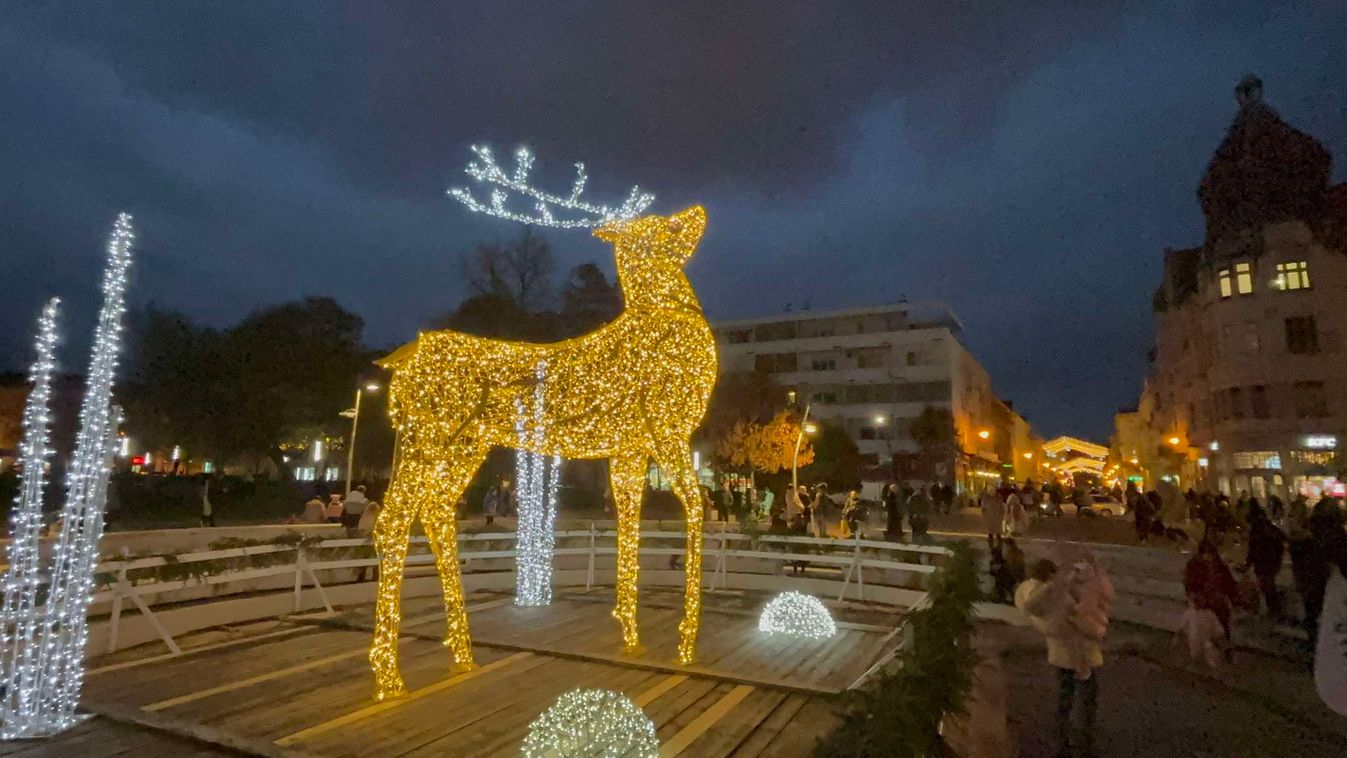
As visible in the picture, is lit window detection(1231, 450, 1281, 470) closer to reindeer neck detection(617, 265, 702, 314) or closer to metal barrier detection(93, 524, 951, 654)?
metal barrier detection(93, 524, 951, 654)

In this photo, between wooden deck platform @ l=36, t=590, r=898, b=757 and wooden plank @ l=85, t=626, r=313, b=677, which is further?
wooden plank @ l=85, t=626, r=313, b=677

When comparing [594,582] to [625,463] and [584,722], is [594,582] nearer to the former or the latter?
[625,463]

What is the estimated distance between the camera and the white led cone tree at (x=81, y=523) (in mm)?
5480

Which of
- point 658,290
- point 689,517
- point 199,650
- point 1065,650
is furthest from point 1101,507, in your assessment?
point 199,650

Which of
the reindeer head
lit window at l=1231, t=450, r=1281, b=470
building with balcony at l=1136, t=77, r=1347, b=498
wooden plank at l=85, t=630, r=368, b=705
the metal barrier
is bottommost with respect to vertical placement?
wooden plank at l=85, t=630, r=368, b=705

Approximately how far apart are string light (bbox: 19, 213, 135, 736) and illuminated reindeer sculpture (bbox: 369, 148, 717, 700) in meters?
2.12

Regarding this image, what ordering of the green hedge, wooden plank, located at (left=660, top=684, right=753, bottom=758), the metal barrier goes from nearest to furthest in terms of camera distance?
the green hedge, wooden plank, located at (left=660, top=684, right=753, bottom=758), the metal barrier

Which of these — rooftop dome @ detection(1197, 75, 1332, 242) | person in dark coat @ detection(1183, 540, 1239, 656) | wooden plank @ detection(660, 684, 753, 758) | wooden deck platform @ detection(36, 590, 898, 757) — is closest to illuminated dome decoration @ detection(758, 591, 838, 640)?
wooden deck platform @ detection(36, 590, 898, 757)

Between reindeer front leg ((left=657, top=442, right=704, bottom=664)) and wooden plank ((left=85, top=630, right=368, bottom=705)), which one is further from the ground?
reindeer front leg ((left=657, top=442, right=704, bottom=664))

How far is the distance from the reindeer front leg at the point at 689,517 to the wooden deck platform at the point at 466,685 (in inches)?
10.0

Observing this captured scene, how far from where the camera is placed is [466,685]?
6.27 meters

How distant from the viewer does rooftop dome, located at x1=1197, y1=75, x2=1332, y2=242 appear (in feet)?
94.8

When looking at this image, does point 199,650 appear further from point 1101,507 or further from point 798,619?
point 1101,507

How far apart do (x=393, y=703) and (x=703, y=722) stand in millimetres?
2467
